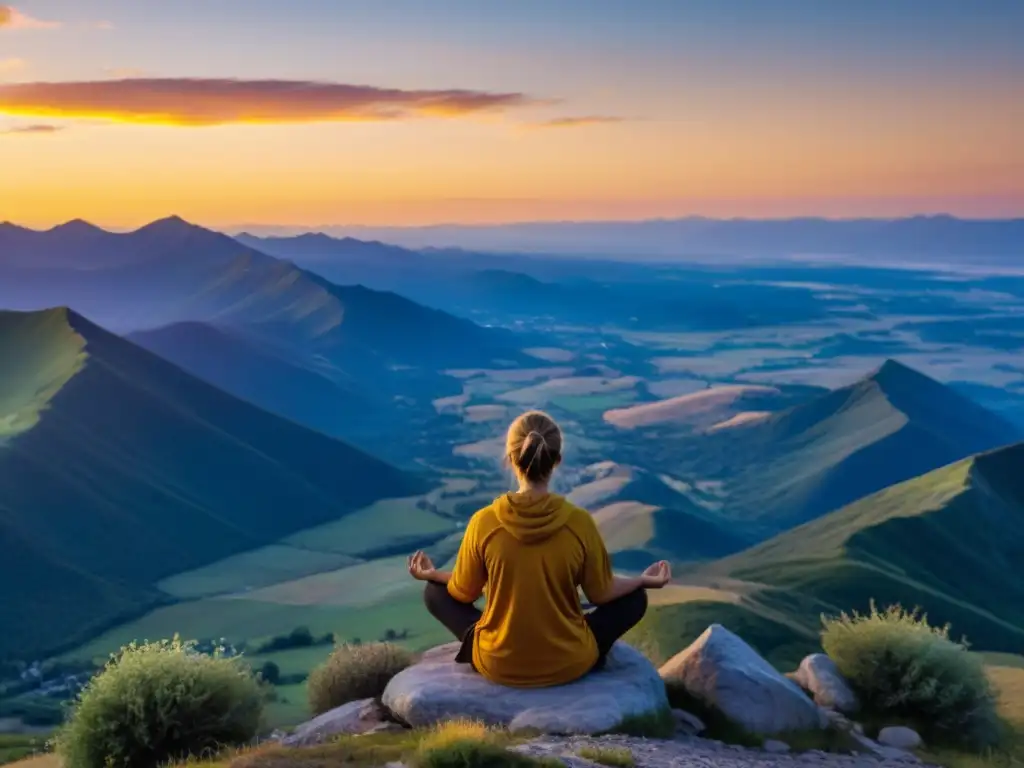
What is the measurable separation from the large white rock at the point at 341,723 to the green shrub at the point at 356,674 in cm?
180

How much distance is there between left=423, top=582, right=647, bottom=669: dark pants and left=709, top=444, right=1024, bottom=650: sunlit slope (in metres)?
65.6

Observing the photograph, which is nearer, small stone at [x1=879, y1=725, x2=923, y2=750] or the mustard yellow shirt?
the mustard yellow shirt

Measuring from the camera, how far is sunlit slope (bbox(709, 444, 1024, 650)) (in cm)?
8344

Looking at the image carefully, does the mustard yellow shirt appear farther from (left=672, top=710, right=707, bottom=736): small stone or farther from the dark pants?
(left=672, top=710, right=707, bottom=736): small stone

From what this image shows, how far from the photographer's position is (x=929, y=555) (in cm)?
10006

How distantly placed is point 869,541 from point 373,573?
80.7 meters

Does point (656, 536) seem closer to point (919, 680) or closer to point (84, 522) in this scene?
point (84, 522)

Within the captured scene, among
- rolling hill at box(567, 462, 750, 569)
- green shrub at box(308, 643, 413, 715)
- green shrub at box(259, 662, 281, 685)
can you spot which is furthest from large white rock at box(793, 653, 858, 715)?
rolling hill at box(567, 462, 750, 569)

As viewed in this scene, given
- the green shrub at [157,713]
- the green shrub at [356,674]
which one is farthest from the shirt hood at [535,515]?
the green shrub at [356,674]

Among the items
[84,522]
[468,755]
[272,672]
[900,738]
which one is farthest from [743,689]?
[84,522]

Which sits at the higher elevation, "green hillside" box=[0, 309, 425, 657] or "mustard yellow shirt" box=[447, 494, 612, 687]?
"mustard yellow shirt" box=[447, 494, 612, 687]

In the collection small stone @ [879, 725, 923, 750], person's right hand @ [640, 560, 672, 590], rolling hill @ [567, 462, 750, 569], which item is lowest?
rolling hill @ [567, 462, 750, 569]

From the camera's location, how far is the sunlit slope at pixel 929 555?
8344 cm

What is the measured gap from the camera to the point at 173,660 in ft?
57.0
